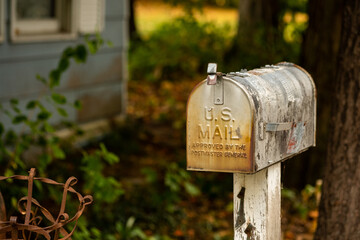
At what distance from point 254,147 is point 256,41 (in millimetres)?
4540

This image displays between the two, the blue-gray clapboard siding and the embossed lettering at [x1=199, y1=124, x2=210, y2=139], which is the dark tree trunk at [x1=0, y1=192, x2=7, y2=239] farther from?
the blue-gray clapboard siding

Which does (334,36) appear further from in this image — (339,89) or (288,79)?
(288,79)

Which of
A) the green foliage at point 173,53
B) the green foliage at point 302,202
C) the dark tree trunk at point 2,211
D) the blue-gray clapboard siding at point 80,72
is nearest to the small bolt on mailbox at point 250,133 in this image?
the dark tree trunk at point 2,211

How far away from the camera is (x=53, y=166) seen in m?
7.00

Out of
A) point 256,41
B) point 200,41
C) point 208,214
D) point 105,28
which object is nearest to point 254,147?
point 208,214

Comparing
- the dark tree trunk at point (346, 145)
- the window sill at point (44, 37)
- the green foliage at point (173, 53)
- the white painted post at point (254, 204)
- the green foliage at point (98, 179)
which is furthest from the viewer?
the green foliage at point (173, 53)

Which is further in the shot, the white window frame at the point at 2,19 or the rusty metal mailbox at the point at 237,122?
the white window frame at the point at 2,19

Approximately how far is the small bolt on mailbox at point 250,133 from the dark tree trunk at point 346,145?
0.96 metres

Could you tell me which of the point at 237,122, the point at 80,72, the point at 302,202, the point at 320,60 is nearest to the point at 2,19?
Answer: the point at 80,72

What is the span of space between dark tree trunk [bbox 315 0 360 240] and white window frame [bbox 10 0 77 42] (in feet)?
12.9

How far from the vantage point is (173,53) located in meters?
12.4

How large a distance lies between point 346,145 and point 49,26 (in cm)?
458

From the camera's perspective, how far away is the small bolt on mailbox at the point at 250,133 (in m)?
2.68

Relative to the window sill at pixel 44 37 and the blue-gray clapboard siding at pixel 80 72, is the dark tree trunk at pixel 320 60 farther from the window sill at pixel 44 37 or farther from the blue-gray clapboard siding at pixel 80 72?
the window sill at pixel 44 37
